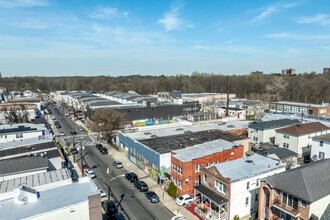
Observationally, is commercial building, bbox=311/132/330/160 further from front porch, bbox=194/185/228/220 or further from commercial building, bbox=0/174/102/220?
commercial building, bbox=0/174/102/220

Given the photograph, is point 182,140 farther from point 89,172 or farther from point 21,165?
point 21,165

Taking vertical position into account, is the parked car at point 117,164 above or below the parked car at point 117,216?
above

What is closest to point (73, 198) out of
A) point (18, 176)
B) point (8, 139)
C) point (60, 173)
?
point (60, 173)

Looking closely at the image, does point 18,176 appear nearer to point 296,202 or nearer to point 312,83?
point 296,202

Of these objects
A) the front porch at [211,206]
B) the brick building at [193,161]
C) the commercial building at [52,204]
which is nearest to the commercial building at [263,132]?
the brick building at [193,161]

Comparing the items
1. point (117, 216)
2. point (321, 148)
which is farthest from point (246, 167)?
point (321, 148)

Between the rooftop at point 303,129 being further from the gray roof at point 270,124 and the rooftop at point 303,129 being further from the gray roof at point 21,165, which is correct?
the gray roof at point 21,165

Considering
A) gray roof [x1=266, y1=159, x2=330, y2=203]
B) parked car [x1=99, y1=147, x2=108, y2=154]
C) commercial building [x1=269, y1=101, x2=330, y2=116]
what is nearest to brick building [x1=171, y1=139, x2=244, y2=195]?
gray roof [x1=266, y1=159, x2=330, y2=203]
